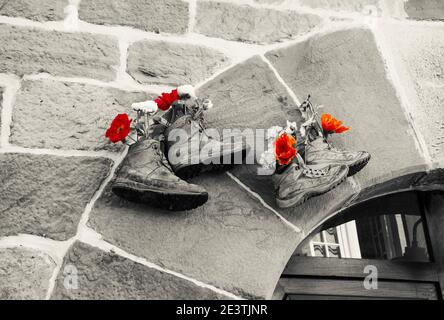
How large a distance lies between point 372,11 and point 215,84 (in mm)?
662

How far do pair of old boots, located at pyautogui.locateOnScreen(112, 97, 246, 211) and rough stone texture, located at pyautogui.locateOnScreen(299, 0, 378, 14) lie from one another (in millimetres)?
640

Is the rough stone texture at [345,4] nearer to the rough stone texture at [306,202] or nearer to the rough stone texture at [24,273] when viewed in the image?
the rough stone texture at [306,202]

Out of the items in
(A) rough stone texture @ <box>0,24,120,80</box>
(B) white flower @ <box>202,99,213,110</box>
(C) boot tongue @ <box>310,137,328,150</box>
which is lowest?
(C) boot tongue @ <box>310,137,328,150</box>

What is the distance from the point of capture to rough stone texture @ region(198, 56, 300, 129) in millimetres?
1682

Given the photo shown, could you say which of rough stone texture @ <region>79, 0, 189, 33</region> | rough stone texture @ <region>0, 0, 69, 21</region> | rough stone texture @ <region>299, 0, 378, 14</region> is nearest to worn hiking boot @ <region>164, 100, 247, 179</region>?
rough stone texture @ <region>79, 0, 189, 33</region>

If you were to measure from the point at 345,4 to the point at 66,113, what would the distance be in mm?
1044

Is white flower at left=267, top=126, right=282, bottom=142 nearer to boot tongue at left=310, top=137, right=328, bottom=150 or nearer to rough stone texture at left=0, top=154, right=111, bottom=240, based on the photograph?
boot tongue at left=310, top=137, right=328, bottom=150

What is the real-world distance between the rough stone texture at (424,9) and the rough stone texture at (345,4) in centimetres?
12

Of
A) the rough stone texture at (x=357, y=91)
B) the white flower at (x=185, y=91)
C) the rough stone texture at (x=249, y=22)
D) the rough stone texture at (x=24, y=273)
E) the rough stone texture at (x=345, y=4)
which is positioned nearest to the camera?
the rough stone texture at (x=24, y=273)

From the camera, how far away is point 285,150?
1481 millimetres

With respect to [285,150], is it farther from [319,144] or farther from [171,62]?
[171,62]

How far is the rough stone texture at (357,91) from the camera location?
1695 mm

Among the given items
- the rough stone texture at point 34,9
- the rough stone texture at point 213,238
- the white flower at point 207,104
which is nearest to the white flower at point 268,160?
the rough stone texture at point 213,238

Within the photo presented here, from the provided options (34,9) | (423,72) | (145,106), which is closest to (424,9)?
(423,72)
